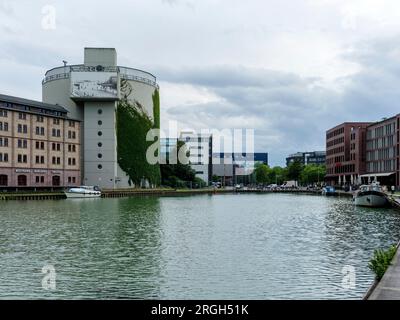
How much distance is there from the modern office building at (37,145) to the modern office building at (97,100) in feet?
24.2

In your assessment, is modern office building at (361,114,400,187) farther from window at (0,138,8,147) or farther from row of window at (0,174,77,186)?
window at (0,138,8,147)

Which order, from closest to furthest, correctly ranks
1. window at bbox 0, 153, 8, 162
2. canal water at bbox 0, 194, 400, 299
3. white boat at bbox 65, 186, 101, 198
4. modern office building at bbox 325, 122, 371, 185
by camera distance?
canal water at bbox 0, 194, 400, 299 → window at bbox 0, 153, 8, 162 → white boat at bbox 65, 186, 101, 198 → modern office building at bbox 325, 122, 371, 185

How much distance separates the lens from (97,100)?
14325 centimetres

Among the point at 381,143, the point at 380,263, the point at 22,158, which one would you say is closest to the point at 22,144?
the point at 22,158

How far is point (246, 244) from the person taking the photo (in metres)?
35.7

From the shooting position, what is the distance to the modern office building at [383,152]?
5763 inches

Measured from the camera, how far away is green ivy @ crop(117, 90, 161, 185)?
149 meters

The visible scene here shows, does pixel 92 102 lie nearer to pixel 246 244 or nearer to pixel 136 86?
pixel 136 86

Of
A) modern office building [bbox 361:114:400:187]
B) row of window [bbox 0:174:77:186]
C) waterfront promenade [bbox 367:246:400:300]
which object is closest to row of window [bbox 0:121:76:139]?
row of window [bbox 0:174:77:186]

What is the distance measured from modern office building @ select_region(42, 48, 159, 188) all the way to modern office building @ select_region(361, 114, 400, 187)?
80.2 meters

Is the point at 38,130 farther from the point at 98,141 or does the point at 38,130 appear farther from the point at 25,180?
the point at 98,141

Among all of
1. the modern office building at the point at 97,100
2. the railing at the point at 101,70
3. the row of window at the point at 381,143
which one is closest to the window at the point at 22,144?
the modern office building at the point at 97,100

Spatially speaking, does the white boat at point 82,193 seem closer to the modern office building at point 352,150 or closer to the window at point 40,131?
the window at point 40,131
